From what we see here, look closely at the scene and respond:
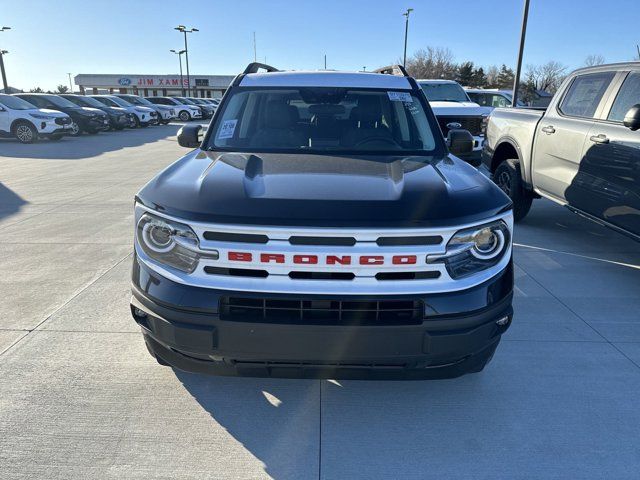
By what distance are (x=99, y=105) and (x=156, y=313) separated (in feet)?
76.3

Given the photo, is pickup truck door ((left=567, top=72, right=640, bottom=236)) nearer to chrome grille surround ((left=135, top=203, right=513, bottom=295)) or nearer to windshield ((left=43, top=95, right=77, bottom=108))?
chrome grille surround ((left=135, top=203, right=513, bottom=295))

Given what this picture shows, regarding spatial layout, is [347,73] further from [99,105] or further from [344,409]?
[99,105]

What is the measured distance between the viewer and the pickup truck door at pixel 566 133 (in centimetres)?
488

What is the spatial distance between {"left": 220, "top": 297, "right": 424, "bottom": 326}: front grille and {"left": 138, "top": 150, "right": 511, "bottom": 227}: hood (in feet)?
1.11

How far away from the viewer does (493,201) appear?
2322 millimetres

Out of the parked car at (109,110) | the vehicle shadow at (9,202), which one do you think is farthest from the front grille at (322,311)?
the parked car at (109,110)

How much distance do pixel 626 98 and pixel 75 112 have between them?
1985 cm

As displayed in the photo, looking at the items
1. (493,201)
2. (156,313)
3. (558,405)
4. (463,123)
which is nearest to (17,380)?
(156,313)

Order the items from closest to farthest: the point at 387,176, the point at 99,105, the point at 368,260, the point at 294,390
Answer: the point at 368,260 → the point at 387,176 → the point at 294,390 → the point at 99,105

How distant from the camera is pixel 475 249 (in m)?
2.23

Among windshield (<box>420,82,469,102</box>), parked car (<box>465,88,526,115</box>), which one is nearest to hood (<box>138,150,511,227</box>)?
windshield (<box>420,82,469,102</box>)

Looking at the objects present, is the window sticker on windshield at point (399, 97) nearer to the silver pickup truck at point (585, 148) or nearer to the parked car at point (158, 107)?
the silver pickup truck at point (585, 148)

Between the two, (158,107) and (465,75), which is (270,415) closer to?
(158,107)

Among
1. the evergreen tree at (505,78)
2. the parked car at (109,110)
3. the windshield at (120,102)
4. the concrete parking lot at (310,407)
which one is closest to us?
the concrete parking lot at (310,407)
